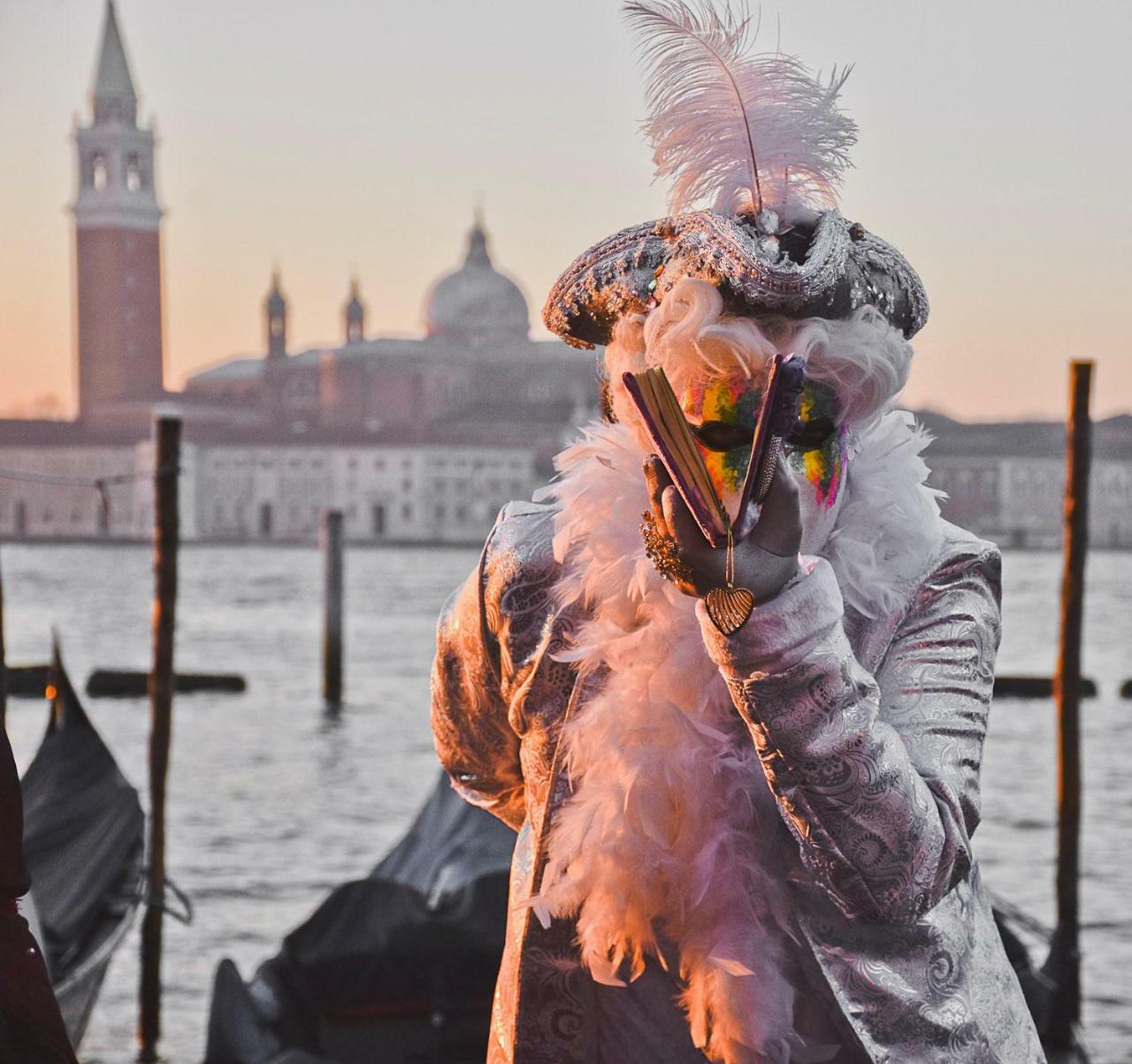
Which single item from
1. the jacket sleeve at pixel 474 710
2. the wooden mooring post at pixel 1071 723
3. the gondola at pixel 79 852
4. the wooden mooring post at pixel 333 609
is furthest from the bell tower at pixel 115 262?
the jacket sleeve at pixel 474 710

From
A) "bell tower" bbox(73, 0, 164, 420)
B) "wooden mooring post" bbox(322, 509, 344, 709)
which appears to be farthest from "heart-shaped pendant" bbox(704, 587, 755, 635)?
"bell tower" bbox(73, 0, 164, 420)

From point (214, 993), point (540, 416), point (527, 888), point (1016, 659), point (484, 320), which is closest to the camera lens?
point (527, 888)

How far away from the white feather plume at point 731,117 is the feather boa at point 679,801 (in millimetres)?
238

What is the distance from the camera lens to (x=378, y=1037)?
530cm

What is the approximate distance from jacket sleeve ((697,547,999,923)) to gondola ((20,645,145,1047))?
4877mm

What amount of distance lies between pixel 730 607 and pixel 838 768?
14cm

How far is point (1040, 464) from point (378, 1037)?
7607 cm

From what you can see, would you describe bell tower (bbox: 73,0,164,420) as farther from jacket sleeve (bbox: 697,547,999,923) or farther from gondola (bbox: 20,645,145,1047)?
jacket sleeve (bbox: 697,547,999,923)

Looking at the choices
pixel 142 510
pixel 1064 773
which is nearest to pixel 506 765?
pixel 1064 773

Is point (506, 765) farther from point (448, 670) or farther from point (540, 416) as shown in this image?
point (540, 416)

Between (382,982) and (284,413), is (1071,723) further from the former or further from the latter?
(284,413)

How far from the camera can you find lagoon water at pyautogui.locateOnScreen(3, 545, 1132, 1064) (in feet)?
29.1

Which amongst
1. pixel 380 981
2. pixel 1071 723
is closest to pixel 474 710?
pixel 380 981

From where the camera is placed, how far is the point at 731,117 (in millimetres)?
1446
